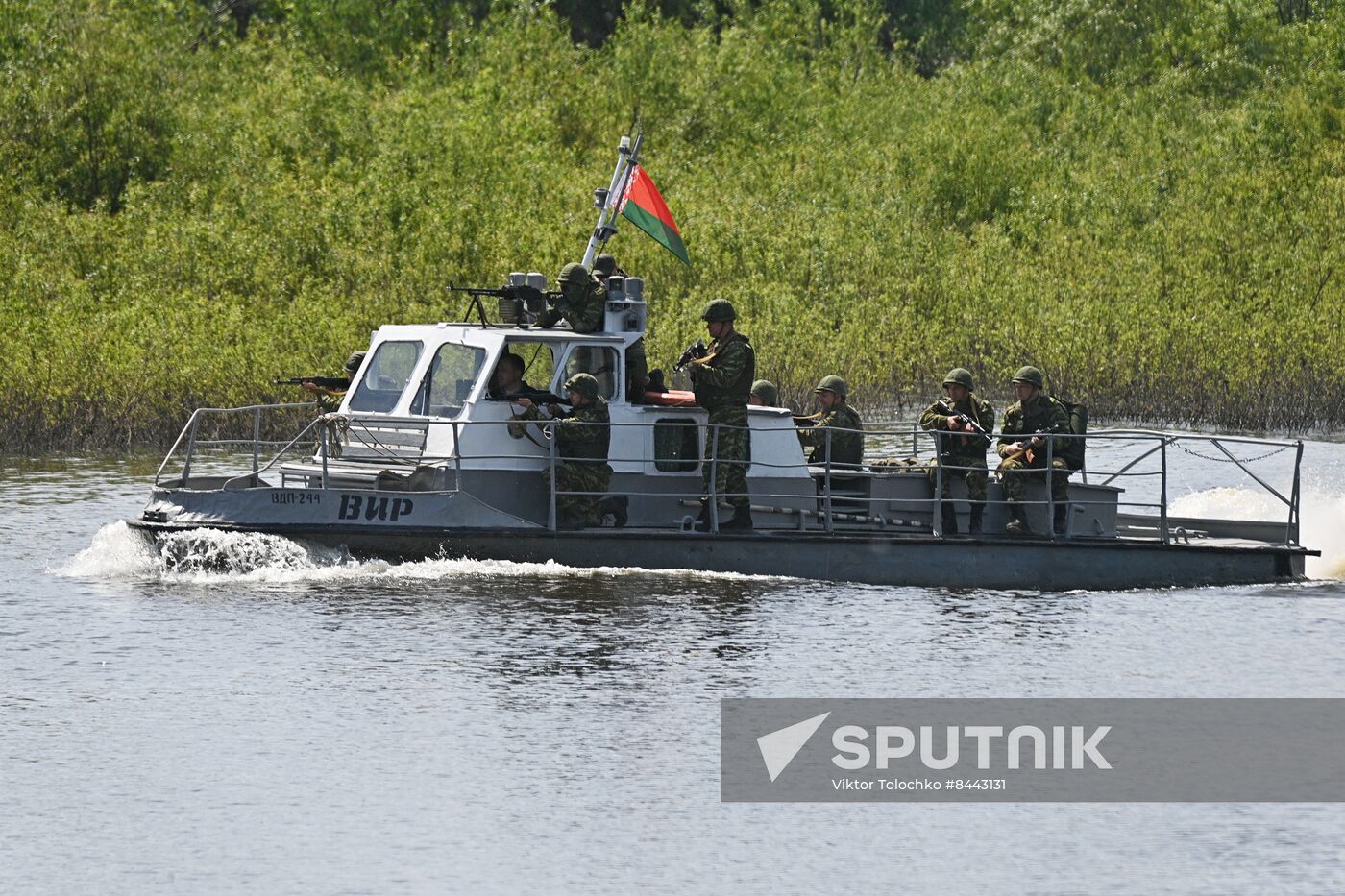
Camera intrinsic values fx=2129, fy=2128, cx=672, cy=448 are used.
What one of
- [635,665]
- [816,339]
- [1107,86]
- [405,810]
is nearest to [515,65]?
[1107,86]

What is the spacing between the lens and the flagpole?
20.3 meters

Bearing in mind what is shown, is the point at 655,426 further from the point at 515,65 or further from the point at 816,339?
the point at 515,65

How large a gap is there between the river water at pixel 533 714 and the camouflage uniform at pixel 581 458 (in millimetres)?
657

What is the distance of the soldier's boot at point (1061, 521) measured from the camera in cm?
2007

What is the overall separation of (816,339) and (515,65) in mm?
19758

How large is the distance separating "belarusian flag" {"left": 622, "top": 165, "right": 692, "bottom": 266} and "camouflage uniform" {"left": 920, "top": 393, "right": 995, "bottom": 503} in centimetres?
286

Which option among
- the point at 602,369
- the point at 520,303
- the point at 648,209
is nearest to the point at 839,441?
the point at 602,369

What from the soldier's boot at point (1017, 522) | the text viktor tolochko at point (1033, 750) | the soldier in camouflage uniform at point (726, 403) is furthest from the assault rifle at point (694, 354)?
the text viktor tolochko at point (1033, 750)

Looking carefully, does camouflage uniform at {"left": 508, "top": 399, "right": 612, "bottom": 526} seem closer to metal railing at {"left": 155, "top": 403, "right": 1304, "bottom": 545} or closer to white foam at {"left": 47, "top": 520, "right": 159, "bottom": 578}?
metal railing at {"left": 155, "top": 403, "right": 1304, "bottom": 545}

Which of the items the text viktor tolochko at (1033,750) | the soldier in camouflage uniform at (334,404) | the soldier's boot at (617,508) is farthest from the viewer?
the soldier's boot at (617,508)

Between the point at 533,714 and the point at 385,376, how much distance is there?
17.9ft

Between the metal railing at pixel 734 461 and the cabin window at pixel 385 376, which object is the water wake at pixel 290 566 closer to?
the metal railing at pixel 734 461

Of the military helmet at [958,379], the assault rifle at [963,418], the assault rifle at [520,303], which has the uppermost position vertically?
the assault rifle at [520,303]

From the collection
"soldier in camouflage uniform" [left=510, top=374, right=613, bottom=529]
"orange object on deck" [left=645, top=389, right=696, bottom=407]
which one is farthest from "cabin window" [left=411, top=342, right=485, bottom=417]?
"orange object on deck" [left=645, top=389, right=696, bottom=407]
